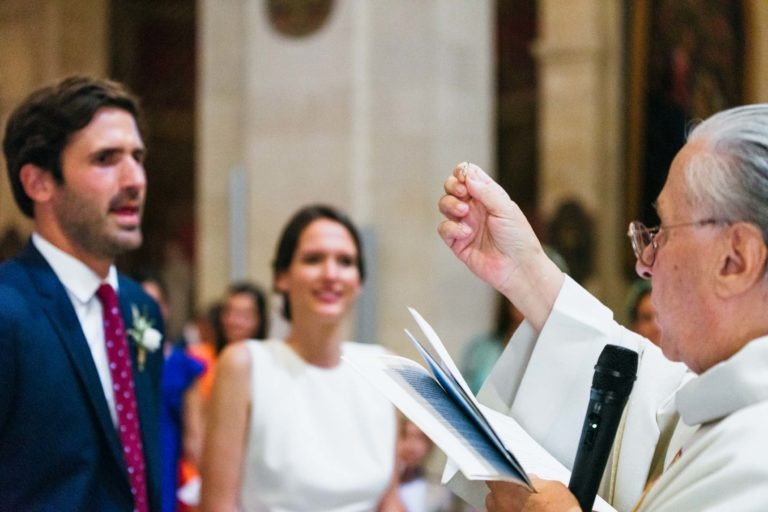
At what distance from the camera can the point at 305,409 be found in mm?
3697

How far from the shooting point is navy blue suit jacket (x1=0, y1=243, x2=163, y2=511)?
2.63 meters

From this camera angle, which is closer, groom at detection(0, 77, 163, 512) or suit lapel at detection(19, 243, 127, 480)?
groom at detection(0, 77, 163, 512)

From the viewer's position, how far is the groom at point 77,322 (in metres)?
2.65

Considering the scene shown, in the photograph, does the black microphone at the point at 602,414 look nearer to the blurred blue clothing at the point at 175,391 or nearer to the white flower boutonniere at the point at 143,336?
the white flower boutonniere at the point at 143,336

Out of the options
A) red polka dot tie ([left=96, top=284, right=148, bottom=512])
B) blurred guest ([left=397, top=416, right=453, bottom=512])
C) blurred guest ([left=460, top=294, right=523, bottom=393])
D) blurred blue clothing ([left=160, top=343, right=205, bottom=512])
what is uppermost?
red polka dot tie ([left=96, top=284, right=148, bottom=512])

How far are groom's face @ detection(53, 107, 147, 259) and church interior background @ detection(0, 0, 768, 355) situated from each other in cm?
A: 561

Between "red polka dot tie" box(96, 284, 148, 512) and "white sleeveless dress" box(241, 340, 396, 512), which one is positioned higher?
"red polka dot tie" box(96, 284, 148, 512)

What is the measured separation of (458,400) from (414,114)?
7007mm

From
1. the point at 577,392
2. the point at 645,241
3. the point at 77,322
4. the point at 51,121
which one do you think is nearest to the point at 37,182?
the point at 51,121

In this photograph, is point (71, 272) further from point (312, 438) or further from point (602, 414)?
point (602, 414)

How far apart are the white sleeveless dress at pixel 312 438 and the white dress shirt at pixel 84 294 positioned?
73 cm

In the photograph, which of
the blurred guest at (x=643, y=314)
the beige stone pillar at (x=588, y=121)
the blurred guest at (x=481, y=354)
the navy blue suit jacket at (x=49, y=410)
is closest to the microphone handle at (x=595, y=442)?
the navy blue suit jacket at (x=49, y=410)

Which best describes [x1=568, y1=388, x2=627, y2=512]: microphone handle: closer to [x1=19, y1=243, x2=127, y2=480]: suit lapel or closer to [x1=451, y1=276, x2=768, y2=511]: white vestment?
[x1=451, y1=276, x2=768, y2=511]: white vestment

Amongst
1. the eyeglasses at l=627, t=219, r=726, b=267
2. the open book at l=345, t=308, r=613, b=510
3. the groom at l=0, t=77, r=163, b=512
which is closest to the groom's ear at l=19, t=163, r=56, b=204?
the groom at l=0, t=77, r=163, b=512
